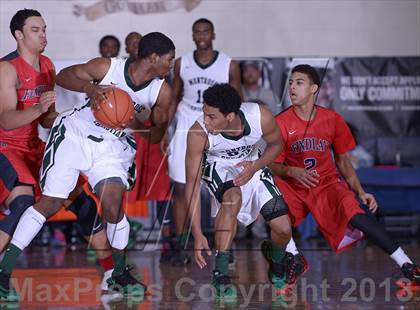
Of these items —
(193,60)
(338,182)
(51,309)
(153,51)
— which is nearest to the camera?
(51,309)

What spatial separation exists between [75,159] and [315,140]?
1.81 metres

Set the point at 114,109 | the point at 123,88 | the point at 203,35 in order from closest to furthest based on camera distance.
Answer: the point at 114,109, the point at 123,88, the point at 203,35

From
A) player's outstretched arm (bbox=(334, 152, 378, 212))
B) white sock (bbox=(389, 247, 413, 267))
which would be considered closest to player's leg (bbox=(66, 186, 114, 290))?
player's outstretched arm (bbox=(334, 152, 378, 212))

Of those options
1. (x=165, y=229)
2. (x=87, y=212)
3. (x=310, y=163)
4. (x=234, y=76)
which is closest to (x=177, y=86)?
(x=234, y=76)

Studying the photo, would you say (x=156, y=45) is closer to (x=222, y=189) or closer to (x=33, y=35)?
(x=33, y=35)

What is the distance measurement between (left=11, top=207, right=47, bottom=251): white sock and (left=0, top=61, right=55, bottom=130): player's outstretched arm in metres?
0.60

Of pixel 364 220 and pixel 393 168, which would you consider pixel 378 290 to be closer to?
pixel 364 220

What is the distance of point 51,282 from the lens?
7293 mm

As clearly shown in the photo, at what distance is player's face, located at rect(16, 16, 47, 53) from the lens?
Answer: 6715 millimetres

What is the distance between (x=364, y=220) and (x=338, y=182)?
0.52 m

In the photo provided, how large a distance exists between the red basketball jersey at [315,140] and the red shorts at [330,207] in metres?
0.08

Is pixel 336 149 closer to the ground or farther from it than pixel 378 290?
farther from it

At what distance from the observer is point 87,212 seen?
685 cm

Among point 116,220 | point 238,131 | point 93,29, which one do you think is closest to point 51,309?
point 116,220
